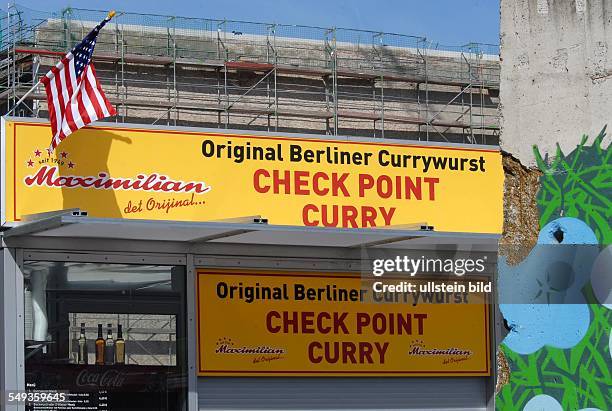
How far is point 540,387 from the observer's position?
4.66 meters

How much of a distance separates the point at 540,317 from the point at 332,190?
10.7 metres

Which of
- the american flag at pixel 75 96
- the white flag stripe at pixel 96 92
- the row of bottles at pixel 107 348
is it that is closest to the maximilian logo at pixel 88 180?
Result: the american flag at pixel 75 96

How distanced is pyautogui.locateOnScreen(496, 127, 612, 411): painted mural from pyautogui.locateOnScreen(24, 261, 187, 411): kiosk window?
9454mm

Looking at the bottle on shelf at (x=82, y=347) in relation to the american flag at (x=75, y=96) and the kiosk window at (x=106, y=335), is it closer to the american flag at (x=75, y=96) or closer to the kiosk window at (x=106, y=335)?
the kiosk window at (x=106, y=335)

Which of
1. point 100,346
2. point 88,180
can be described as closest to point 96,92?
point 88,180

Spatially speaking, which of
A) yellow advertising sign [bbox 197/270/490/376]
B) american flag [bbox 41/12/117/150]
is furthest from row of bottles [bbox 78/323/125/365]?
american flag [bbox 41/12/117/150]

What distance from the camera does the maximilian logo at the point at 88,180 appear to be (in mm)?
13906

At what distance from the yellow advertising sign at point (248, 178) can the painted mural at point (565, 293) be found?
9841mm

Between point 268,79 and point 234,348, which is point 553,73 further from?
point 268,79

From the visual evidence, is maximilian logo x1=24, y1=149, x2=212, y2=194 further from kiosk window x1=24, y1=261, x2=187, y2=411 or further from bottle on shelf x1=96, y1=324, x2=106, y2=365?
bottle on shelf x1=96, y1=324, x2=106, y2=365

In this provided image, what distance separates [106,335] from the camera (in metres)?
13.7

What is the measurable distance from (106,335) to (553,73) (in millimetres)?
9799

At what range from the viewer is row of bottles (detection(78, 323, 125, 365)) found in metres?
13.6

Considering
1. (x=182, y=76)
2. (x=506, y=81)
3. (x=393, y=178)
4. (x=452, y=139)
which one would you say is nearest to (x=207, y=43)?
(x=182, y=76)
